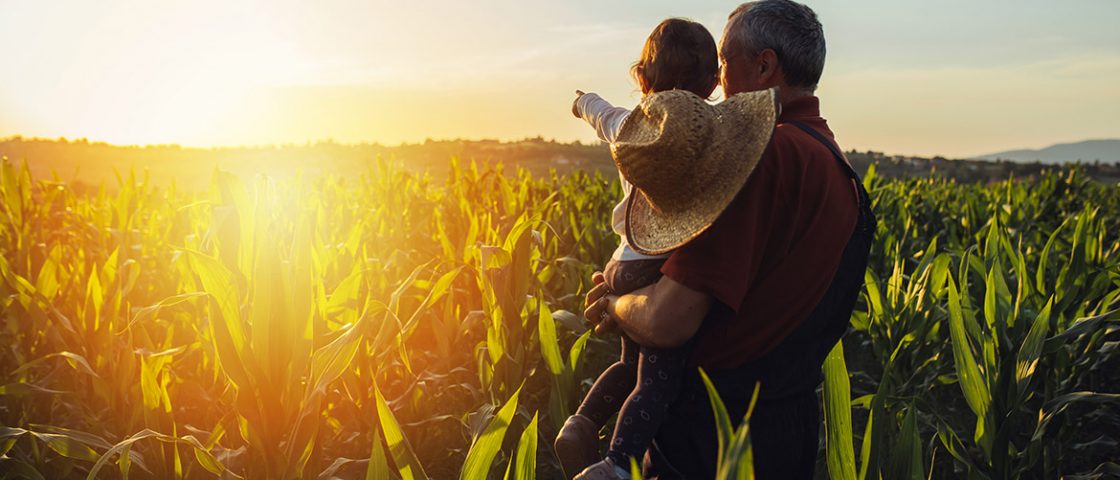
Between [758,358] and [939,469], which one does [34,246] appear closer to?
[758,358]

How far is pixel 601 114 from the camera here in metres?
1.78

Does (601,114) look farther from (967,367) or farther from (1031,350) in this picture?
(1031,350)

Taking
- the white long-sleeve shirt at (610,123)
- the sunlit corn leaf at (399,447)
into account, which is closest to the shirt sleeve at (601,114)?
the white long-sleeve shirt at (610,123)

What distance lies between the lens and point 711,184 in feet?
4.00

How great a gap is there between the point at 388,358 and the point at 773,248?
188cm

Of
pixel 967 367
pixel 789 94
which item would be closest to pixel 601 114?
pixel 789 94

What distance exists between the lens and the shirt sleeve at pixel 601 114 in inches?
66.5

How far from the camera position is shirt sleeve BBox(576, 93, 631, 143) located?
1.69m

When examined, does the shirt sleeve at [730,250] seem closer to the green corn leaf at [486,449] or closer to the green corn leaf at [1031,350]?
the green corn leaf at [486,449]

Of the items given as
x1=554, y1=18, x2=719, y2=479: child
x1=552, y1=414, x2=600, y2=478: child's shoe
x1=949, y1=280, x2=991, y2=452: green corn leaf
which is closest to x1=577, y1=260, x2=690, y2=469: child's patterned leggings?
x1=554, y1=18, x2=719, y2=479: child

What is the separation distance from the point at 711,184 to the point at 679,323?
27 centimetres

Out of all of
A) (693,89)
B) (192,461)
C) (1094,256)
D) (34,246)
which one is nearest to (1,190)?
(34,246)

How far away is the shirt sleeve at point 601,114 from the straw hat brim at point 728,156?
416 millimetres

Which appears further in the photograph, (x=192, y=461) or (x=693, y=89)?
(x=192, y=461)
